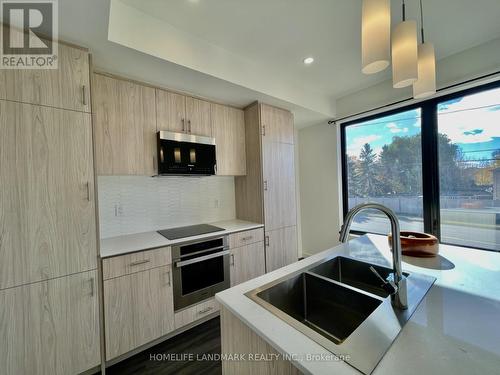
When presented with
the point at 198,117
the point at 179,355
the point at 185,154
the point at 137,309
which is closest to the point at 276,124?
the point at 198,117

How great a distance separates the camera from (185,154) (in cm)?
210

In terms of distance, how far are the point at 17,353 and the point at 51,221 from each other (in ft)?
2.61

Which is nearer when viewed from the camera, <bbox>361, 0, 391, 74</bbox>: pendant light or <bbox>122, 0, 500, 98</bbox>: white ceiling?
<bbox>361, 0, 391, 74</bbox>: pendant light

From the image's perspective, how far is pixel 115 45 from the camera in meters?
1.44

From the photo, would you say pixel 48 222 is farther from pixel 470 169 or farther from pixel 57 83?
pixel 470 169

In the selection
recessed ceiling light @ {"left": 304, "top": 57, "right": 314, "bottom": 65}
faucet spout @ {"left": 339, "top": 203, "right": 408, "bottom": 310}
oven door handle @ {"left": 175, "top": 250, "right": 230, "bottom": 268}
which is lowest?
oven door handle @ {"left": 175, "top": 250, "right": 230, "bottom": 268}

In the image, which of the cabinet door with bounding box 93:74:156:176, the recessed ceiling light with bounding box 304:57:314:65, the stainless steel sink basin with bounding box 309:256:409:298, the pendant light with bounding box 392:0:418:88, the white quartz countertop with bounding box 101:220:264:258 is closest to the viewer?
the pendant light with bounding box 392:0:418:88

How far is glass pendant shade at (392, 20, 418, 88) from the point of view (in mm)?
1028

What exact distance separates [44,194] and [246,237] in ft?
5.67

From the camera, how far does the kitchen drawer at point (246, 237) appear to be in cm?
219

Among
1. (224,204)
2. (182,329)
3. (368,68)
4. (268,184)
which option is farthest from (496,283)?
(224,204)

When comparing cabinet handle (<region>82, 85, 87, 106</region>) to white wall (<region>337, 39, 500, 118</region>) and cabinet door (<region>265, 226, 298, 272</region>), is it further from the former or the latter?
white wall (<region>337, 39, 500, 118</region>)

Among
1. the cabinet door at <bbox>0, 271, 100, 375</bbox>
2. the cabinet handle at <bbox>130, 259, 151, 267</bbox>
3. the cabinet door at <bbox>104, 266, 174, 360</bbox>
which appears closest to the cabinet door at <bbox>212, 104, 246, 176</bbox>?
the cabinet handle at <bbox>130, 259, 151, 267</bbox>

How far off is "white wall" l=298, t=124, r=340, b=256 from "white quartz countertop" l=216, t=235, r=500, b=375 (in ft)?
7.30
